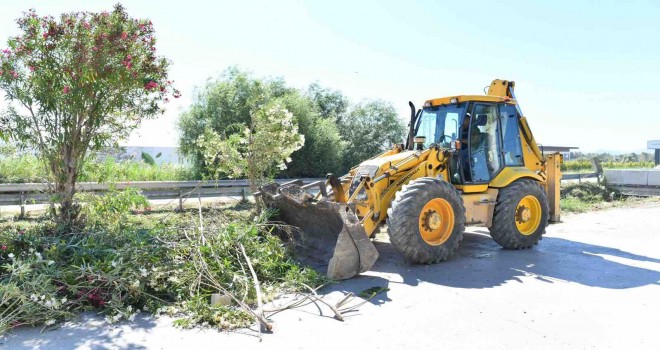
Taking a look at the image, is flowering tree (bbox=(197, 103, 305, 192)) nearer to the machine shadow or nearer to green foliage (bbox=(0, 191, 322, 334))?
the machine shadow

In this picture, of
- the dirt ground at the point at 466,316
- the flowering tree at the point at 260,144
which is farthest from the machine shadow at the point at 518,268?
the flowering tree at the point at 260,144

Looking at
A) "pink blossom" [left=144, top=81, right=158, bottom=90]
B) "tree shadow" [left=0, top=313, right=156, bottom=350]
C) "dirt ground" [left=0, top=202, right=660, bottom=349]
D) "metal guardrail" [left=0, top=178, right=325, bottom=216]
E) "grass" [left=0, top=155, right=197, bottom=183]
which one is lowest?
"dirt ground" [left=0, top=202, right=660, bottom=349]

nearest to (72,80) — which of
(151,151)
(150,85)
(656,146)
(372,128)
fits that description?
(150,85)

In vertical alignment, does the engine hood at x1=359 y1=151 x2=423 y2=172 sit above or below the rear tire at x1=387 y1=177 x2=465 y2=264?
above

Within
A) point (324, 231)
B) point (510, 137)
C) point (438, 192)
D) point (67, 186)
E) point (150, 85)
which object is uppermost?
point (150, 85)

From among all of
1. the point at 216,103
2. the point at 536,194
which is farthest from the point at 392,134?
the point at 536,194

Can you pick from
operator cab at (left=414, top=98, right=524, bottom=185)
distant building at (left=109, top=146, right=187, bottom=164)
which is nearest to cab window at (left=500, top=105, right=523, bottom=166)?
operator cab at (left=414, top=98, right=524, bottom=185)

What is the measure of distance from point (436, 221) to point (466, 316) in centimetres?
228

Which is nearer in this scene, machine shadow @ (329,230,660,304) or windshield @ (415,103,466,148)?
machine shadow @ (329,230,660,304)

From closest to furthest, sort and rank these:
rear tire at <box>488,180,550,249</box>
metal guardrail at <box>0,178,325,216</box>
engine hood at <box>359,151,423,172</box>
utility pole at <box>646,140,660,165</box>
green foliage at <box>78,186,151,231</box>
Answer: engine hood at <box>359,151,423,172</box> < green foliage at <box>78,186,151,231</box> < rear tire at <box>488,180,550,249</box> < metal guardrail at <box>0,178,325,216</box> < utility pole at <box>646,140,660,165</box>

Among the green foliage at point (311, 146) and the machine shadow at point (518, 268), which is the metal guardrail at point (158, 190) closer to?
the machine shadow at point (518, 268)

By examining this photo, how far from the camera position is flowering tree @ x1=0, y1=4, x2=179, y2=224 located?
7.45 m

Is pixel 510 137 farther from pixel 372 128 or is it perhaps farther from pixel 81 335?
pixel 372 128

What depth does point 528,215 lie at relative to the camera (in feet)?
28.7
